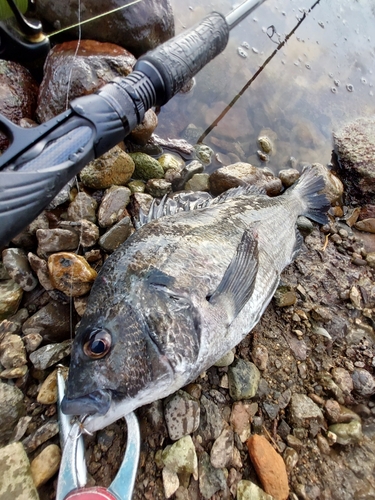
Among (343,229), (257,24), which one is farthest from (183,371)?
→ (257,24)

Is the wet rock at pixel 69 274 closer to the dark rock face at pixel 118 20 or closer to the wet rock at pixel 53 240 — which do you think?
the wet rock at pixel 53 240

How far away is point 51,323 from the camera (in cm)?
227

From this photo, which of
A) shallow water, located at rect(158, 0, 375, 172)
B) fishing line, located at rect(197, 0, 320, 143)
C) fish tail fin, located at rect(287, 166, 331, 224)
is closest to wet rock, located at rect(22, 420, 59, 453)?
fish tail fin, located at rect(287, 166, 331, 224)

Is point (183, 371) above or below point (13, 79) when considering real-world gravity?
below

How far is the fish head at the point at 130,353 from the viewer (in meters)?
1.58

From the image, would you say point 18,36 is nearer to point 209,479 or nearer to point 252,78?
point 209,479

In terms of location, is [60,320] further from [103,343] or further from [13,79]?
[13,79]

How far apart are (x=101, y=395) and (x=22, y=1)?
3.13 m

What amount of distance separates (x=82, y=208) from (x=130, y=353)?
1.53 m

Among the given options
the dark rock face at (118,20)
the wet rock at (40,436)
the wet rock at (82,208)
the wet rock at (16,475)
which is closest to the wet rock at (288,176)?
the dark rock face at (118,20)

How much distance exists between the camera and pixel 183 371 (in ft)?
5.92

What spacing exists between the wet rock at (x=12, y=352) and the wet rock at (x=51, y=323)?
4.6 inches

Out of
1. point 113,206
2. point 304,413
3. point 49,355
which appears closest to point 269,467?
point 304,413

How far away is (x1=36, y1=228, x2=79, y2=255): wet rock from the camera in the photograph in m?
2.43
